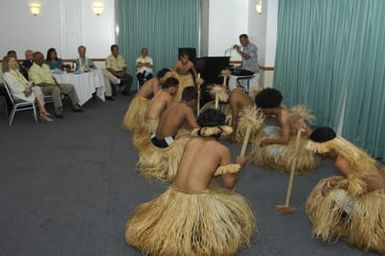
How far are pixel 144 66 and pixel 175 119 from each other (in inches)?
218

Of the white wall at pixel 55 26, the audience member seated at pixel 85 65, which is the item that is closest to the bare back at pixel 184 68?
the audience member seated at pixel 85 65

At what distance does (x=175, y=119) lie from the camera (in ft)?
12.3

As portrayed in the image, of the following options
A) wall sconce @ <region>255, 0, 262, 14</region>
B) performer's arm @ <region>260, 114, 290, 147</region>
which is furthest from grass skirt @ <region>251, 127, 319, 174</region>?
wall sconce @ <region>255, 0, 262, 14</region>

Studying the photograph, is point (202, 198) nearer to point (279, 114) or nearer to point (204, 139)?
point (204, 139)

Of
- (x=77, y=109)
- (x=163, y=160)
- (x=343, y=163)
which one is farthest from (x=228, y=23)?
(x=343, y=163)

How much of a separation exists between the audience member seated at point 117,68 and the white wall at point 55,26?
799mm

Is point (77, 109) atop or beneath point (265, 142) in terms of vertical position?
beneath

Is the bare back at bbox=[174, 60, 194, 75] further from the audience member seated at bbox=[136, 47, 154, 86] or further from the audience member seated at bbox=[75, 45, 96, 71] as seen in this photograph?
the audience member seated at bbox=[136, 47, 154, 86]

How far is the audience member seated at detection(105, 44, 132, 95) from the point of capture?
8711mm

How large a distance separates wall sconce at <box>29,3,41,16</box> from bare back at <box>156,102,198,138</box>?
6371 mm

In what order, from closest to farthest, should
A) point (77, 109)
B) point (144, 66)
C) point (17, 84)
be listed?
point (17, 84), point (77, 109), point (144, 66)

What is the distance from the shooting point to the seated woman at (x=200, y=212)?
7.66 feet

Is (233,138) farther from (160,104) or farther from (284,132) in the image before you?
(284,132)

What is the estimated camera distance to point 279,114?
3826 millimetres
